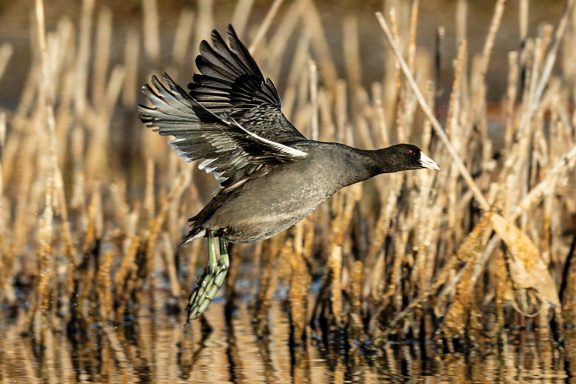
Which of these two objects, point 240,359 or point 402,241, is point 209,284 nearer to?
point 240,359

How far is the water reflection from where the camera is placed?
7074 mm

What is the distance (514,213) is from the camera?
286 inches

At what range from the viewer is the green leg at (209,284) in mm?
7258

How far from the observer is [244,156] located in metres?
6.66

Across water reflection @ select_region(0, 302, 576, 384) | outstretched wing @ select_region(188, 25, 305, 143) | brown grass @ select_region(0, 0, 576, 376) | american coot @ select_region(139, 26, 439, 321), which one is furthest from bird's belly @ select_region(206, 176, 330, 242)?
water reflection @ select_region(0, 302, 576, 384)

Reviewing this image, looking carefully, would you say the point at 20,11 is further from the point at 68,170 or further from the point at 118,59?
the point at 68,170

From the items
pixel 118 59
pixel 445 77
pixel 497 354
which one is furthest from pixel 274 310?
pixel 118 59

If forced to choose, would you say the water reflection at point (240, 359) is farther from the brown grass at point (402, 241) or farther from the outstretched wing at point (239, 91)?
the outstretched wing at point (239, 91)

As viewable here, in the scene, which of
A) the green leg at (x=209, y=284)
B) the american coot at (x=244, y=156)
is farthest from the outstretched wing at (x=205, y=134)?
the green leg at (x=209, y=284)

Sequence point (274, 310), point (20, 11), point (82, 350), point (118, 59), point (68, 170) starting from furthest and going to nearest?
1. point (20, 11)
2. point (118, 59)
3. point (68, 170)
4. point (274, 310)
5. point (82, 350)

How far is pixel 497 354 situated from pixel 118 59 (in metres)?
15.1

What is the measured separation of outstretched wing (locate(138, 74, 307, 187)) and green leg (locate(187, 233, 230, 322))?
28.0 inches

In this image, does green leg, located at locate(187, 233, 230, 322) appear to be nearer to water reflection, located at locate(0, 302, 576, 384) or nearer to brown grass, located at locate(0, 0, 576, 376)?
water reflection, located at locate(0, 302, 576, 384)

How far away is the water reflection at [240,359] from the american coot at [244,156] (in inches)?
18.2
